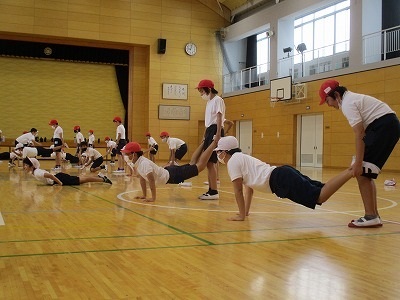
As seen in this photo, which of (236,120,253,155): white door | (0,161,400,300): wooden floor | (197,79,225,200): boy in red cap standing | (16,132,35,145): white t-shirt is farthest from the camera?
(236,120,253,155): white door

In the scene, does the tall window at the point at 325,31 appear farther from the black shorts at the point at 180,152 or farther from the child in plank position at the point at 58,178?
the child in plank position at the point at 58,178

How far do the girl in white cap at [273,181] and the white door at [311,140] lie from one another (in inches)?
657

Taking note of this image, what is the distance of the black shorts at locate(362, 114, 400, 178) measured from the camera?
15.9 feet

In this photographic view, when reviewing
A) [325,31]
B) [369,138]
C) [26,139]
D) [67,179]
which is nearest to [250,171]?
[369,138]

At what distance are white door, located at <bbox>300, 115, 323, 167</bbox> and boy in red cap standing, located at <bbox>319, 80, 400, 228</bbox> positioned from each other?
55.5 ft

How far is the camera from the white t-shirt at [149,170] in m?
6.97

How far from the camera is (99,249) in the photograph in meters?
3.70

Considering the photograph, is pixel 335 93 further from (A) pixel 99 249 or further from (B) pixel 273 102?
(B) pixel 273 102

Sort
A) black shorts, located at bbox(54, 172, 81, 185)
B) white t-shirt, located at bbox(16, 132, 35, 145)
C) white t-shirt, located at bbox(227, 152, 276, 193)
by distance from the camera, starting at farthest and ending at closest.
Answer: white t-shirt, located at bbox(16, 132, 35, 145) < black shorts, located at bbox(54, 172, 81, 185) < white t-shirt, located at bbox(227, 152, 276, 193)

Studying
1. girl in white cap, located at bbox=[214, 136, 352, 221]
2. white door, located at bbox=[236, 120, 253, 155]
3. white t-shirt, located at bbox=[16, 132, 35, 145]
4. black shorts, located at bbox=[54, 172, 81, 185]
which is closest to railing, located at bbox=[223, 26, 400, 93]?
white door, located at bbox=[236, 120, 253, 155]

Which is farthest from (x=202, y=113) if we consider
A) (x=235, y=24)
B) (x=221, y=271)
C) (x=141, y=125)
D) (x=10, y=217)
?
(x=221, y=271)

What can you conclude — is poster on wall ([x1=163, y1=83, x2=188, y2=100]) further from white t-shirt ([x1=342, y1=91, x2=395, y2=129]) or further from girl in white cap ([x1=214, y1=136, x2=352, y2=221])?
white t-shirt ([x1=342, y1=91, x2=395, y2=129])

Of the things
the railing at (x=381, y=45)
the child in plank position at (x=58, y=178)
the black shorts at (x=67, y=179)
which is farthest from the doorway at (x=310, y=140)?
the black shorts at (x=67, y=179)

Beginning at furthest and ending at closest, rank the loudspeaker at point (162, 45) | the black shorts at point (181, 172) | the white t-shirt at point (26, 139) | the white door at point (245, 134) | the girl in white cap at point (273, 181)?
the loudspeaker at point (162, 45)
the white door at point (245, 134)
the white t-shirt at point (26, 139)
the black shorts at point (181, 172)
the girl in white cap at point (273, 181)
